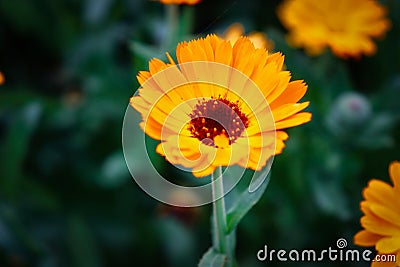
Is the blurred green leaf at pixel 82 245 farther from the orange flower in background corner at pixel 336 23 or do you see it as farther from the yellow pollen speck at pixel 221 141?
the yellow pollen speck at pixel 221 141

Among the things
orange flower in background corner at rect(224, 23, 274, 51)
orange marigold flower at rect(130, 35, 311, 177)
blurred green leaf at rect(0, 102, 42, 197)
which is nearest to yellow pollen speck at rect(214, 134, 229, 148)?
orange marigold flower at rect(130, 35, 311, 177)

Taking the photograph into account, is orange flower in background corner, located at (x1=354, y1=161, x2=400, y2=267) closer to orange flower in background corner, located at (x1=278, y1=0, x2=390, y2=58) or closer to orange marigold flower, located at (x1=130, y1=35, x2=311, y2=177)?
orange marigold flower, located at (x1=130, y1=35, x2=311, y2=177)

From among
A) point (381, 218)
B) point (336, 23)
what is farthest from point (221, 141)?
point (336, 23)

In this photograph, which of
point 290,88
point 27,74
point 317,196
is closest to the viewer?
point 290,88

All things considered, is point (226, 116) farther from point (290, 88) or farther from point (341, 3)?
point (341, 3)

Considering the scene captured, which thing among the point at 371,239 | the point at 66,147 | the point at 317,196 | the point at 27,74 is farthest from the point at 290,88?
the point at 27,74
